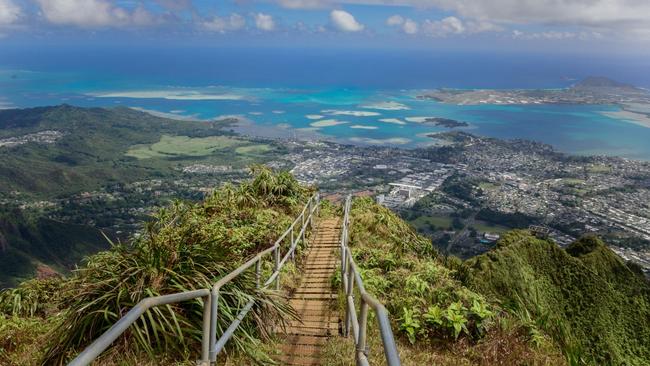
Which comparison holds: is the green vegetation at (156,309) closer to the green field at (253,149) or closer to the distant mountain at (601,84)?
the green field at (253,149)

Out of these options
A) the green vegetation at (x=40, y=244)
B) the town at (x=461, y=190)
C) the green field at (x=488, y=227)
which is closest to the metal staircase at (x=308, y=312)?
the town at (x=461, y=190)

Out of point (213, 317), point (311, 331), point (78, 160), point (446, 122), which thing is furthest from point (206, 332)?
point (446, 122)

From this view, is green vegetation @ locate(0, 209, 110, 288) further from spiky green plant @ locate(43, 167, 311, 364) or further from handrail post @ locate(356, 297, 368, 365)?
handrail post @ locate(356, 297, 368, 365)

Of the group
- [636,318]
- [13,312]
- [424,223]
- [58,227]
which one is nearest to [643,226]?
[424,223]

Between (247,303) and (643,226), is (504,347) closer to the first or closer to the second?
(247,303)

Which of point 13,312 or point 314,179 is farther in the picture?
point 314,179

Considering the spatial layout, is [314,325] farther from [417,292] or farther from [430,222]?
[430,222]

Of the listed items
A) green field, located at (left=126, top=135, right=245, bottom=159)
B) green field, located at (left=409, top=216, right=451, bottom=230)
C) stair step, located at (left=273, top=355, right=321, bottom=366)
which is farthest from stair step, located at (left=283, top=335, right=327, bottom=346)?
green field, located at (left=126, top=135, right=245, bottom=159)

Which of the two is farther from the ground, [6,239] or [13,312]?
[13,312]
